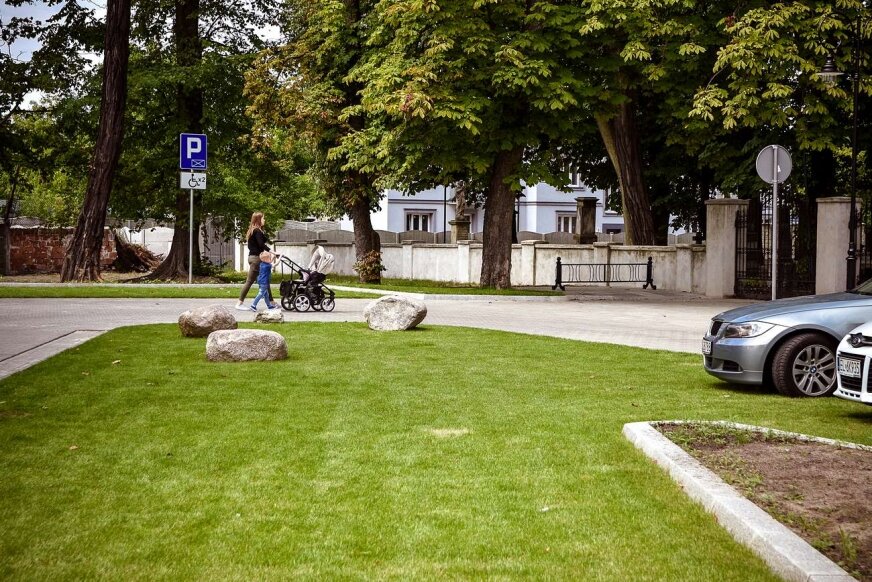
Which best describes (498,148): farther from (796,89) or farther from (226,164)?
(226,164)

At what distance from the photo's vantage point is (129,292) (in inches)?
1044

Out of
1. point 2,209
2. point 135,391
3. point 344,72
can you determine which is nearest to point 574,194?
point 2,209

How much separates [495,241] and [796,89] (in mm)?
8742

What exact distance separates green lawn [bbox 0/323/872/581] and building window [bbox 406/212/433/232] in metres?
65.5

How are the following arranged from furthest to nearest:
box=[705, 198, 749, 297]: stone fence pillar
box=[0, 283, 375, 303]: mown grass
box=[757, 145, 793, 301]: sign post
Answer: box=[705, 198, 749, 297]: stone fence pillar < box=[0, 283, 375, 303]: mown grass < box=[757, 145, 793, 301]: sign post

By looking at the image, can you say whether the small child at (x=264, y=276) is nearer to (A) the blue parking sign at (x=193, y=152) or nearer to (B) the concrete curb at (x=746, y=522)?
(A) the blue parking sign at (x=193, y=152)

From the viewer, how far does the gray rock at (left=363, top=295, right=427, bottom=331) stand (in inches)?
669

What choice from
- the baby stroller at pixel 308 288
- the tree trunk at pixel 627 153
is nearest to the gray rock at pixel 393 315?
the baby stroller at pixel 308 288

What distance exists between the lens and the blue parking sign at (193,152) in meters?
24.7

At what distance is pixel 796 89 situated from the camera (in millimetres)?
28969

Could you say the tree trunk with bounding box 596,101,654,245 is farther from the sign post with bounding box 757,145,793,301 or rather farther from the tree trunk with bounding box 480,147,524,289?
the sign post with bounding box 757,145,793,301

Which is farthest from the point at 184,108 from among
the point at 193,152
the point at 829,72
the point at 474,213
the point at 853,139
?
the point at 474,213

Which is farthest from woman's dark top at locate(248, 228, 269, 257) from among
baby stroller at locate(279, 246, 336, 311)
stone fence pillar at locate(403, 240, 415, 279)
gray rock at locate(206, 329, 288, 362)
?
stone fence pillar at locate(403, 240, 415, 279)

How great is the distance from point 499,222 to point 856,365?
72.0 ft
